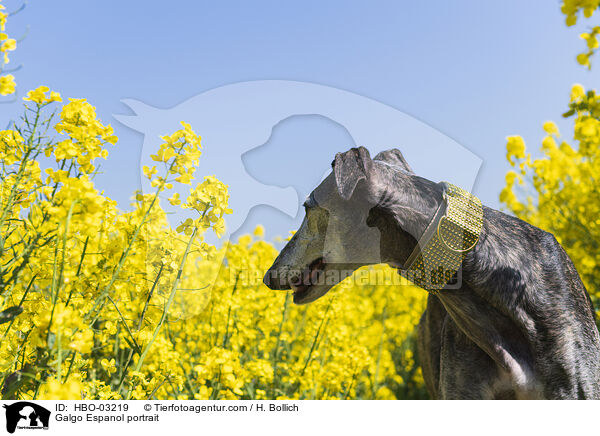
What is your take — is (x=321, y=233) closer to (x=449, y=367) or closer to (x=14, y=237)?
(x=449, y=367)

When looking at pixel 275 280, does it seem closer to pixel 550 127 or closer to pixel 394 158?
pixel 394 158

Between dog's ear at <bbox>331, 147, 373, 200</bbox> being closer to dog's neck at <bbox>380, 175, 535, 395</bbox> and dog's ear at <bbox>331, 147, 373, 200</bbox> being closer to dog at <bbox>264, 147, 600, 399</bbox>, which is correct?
dog at <bbox>264, 147, 600, 399</bbox>

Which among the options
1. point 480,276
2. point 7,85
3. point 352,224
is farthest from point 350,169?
point 7,85

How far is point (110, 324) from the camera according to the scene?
2471 mm

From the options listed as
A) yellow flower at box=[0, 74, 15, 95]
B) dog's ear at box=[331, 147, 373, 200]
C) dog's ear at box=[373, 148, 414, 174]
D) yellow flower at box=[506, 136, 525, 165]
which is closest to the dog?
dog's ear at box=[331, 147, 373, 200]

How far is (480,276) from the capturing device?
6.71 feet

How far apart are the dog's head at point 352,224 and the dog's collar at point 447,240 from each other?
0.05 m

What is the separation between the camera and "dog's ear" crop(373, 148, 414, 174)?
2547 mm

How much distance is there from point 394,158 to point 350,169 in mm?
656

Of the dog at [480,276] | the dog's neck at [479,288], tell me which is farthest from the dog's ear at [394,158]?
the dog's neck at [479,288]

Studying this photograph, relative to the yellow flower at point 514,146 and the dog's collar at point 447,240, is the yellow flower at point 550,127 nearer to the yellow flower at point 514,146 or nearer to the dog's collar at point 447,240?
the yellow flower at point 514,146

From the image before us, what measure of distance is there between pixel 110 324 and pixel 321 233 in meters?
1.29

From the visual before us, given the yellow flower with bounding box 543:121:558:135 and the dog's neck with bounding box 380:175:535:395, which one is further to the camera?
the yellow flower with bounding box 543:121:558:135
